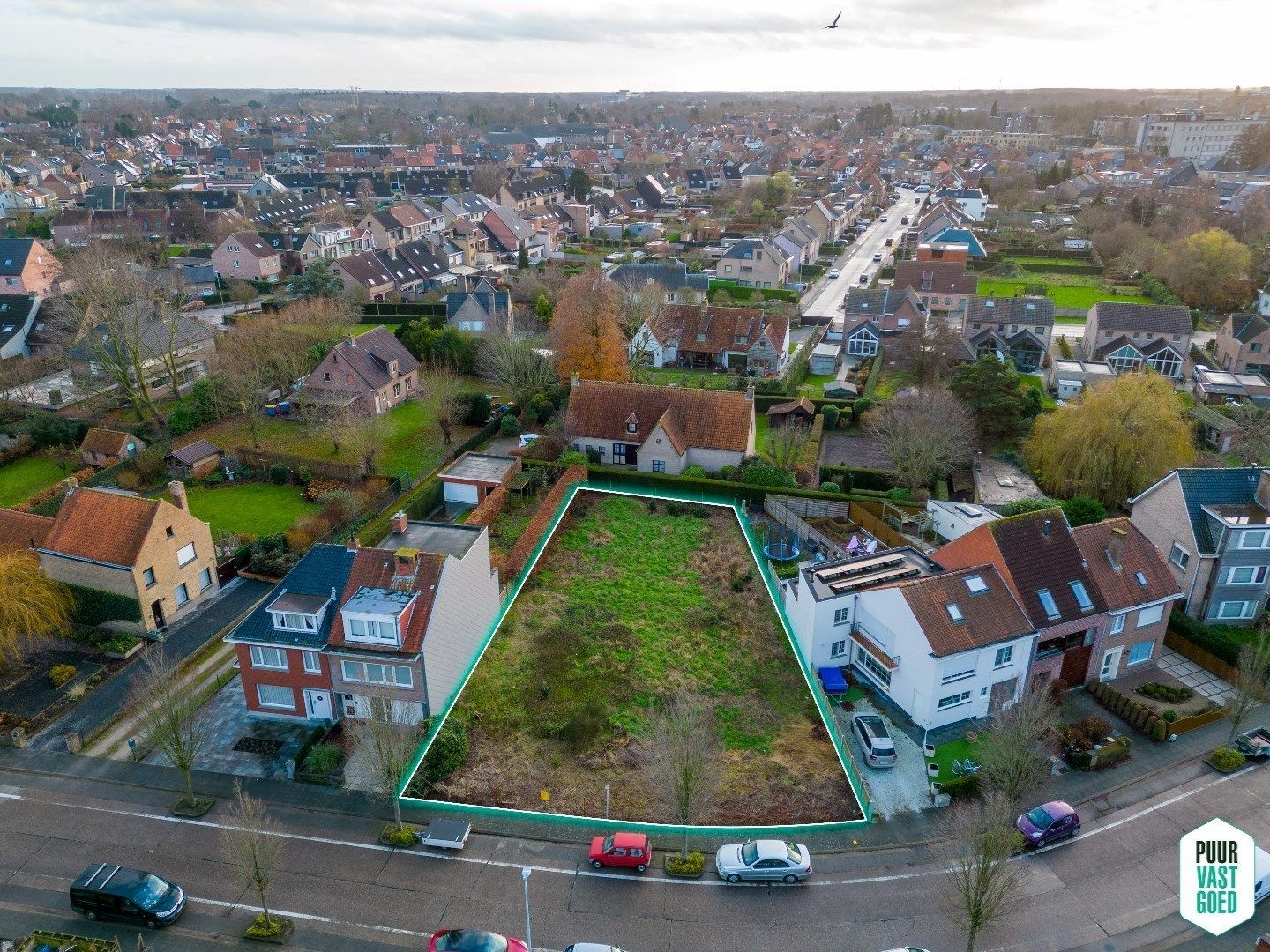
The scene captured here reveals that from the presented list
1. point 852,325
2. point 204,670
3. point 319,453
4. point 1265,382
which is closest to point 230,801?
point 204,670

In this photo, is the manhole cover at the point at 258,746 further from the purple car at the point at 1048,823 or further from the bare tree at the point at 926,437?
the bare tree at the point at 926,437

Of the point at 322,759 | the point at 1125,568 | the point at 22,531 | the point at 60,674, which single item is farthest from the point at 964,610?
the point at 22,531

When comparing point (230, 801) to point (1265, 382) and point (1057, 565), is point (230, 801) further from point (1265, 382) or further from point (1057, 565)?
point (1265, 382)

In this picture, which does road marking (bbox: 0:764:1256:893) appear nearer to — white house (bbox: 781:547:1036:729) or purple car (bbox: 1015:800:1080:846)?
purple car (bbox: 1015:800:1080:846)

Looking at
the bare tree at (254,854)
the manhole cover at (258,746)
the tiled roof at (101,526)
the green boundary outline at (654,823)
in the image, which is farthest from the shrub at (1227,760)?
the tiled roof at (101,526)

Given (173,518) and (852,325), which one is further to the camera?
(852,325)

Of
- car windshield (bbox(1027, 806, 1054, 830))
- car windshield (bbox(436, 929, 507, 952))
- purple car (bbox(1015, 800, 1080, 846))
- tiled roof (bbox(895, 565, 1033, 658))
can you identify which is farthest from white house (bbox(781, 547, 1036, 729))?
car windshield (bbox(436, 929, 507, 952))
